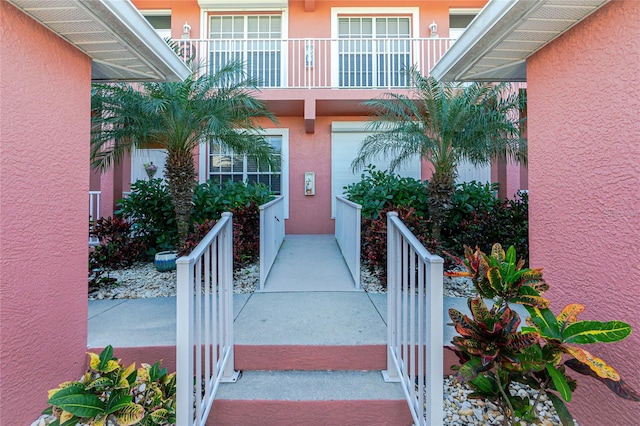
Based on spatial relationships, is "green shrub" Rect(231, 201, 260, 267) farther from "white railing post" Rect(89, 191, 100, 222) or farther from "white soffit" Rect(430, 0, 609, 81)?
"white railing post" Rect(89, 191, 100, 222)

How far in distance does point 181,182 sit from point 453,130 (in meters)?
5.01

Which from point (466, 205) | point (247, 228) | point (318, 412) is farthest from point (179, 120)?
point (466, 205)

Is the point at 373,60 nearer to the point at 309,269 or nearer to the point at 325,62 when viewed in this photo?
the point at 325,62

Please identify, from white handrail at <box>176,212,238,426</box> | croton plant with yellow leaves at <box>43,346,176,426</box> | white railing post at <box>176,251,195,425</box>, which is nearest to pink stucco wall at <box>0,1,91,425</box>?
croton plant with yellow leaves at <box>43,346,176,426</box>

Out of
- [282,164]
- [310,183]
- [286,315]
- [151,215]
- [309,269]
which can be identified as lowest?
[286,315]

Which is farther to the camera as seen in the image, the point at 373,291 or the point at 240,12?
the point at 240,12

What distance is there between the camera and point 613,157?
220 cm

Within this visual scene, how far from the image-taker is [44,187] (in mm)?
→ 2518

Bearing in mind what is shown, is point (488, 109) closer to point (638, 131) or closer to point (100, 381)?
point (638, 131)

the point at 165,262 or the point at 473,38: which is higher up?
the point at 473,38

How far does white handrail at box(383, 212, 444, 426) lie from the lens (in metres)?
1.90

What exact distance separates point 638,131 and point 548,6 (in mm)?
1040

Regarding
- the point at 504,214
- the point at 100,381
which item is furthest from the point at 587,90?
the point at 504,214

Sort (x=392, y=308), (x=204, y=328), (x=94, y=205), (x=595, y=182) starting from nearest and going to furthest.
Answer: (x=595, y=182) → (x=204, y=328) → (x=392, y=308) → (x=94, y=205)
